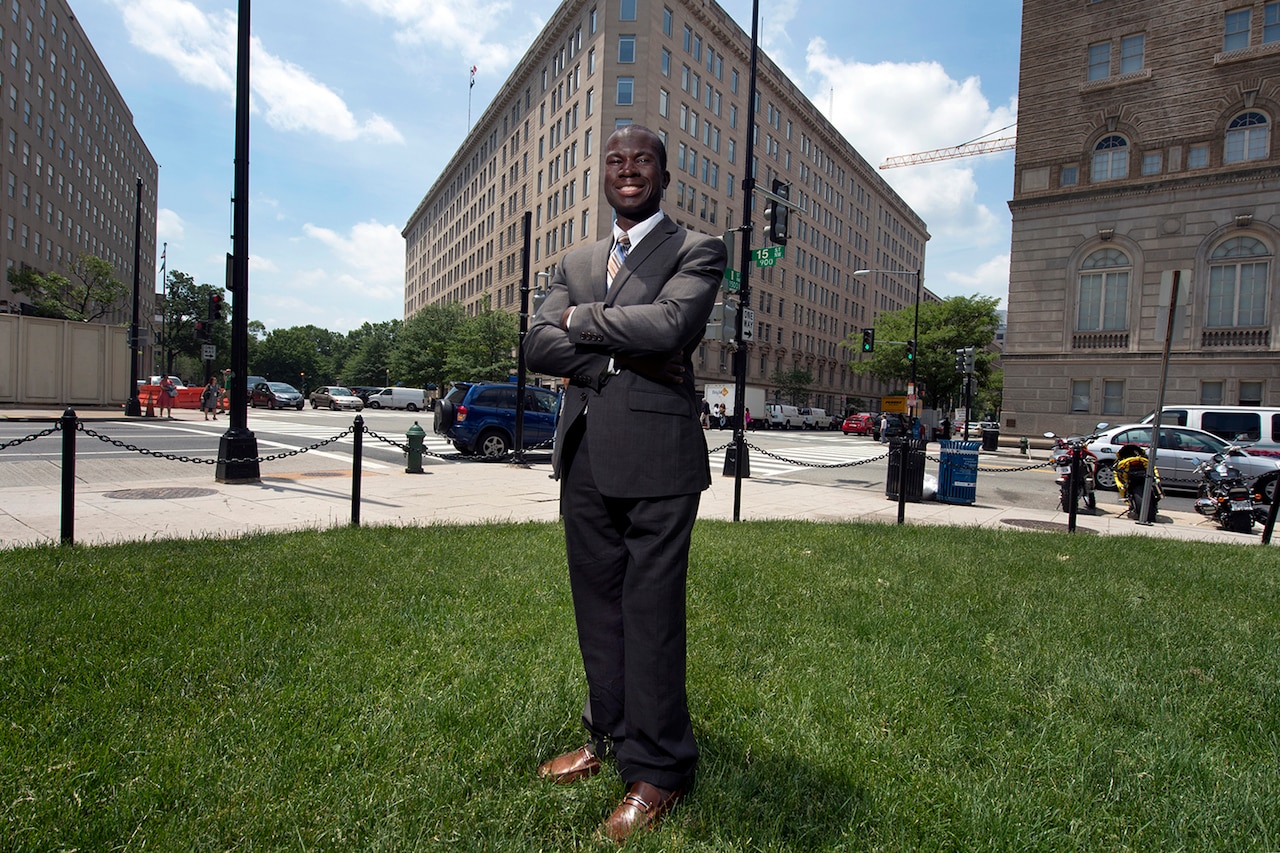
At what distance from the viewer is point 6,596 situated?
3830 mm

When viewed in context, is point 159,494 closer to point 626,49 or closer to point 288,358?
point 626,49

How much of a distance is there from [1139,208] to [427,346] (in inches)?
2119

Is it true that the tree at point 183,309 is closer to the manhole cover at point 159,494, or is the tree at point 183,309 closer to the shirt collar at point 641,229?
the manhole cover at point 159,494

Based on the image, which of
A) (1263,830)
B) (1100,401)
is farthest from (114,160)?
(1263,830)

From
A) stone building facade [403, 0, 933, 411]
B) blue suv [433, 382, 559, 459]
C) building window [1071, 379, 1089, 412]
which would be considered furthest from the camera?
stone building facade [403, 0, 933, 411]

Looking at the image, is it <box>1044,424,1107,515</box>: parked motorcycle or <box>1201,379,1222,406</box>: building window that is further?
<box>1201,379,1222,406</box>: building window

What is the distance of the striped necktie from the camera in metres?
2.23

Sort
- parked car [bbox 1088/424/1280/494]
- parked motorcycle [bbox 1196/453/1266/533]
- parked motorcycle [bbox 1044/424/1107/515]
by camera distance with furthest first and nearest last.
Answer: parked car [bbox 1088/424/1280/494], parked motorcycle [bbox 1196/453/1266/533], parked motorcycle [bbox 1044/424/1107/515]

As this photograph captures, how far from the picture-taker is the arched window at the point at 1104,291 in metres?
28.5

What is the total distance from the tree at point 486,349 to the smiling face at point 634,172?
170 ft

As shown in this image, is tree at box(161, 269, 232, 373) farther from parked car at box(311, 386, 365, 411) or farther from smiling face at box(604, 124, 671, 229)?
smiling face at box(604, 124, 671, 229)

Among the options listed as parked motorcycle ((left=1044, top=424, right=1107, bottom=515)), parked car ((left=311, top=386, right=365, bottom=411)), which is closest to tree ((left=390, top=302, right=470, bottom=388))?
parked car ((left=311, top=386, right=365, bottom=411))

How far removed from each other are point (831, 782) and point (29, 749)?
2670 millimetres

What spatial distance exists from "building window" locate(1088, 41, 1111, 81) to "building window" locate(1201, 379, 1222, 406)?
13.5m
